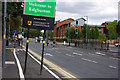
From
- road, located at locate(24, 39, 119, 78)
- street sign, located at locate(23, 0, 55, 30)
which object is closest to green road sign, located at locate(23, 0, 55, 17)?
street sign, located at locate(23, 0, 55, 30)

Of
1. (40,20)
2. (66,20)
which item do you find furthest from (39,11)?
(66,20)

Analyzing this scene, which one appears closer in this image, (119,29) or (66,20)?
(119,29)

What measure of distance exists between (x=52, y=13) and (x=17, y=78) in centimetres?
335

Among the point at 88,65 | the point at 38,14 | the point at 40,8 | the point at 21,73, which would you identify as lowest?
the point at 88,65

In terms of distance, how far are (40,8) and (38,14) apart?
0.30 meters

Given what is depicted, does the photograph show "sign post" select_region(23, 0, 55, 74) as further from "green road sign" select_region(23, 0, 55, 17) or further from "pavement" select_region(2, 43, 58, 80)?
"pavement" select_region(2, 43, 58, 80)

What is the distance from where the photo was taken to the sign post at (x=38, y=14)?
844cm

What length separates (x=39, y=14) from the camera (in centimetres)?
872

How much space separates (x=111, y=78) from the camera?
9828 mm

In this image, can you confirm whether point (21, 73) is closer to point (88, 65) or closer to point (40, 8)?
point (40, 8)

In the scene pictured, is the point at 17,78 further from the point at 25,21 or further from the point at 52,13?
the point at 52,13

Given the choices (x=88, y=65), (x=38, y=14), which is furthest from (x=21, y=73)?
(x=88, y=65)

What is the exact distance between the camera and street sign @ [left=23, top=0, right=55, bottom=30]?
8.44 metres

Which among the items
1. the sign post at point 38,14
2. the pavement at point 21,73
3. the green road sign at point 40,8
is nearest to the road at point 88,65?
the pavement at point 21,73
